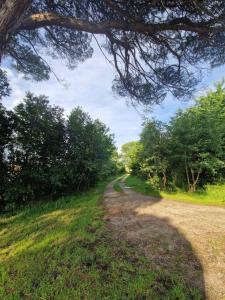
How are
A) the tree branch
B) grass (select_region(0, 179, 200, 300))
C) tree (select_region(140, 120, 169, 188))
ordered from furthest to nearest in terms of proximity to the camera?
Answer: tree (select_region(140, 120, 169, 188))
the tree branch
grass (select_region(0, 179, 200, 300))

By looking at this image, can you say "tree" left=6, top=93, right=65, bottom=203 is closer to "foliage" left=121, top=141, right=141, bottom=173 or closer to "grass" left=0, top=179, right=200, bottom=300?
"grass" left=0, top=179, right=200, bottom=300

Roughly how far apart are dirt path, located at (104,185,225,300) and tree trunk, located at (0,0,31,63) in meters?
3.97

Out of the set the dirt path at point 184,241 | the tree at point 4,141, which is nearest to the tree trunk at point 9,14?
the dirt path at point 184,241

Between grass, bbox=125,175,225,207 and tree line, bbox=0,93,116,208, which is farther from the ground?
tree line, bbox=0,93,116,208

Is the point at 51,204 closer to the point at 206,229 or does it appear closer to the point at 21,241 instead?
the point at 21,241

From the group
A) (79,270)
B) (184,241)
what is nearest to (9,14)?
(79,270)

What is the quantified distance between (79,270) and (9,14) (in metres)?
3.71

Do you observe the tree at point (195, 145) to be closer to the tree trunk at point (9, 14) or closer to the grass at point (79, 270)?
the grass at point (79, 270)

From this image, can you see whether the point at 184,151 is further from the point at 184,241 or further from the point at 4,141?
the point at 4,141

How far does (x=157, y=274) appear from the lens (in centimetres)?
287

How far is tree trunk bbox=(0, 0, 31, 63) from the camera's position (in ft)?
7.70

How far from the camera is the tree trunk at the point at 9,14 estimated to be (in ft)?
7.70

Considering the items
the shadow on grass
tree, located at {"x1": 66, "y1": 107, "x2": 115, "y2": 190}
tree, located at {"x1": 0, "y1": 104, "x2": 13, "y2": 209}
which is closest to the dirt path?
the shadow on grass

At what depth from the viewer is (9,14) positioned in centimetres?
238
